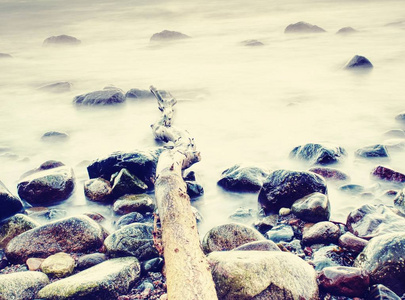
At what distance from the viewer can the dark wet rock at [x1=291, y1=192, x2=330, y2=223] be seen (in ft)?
12.6

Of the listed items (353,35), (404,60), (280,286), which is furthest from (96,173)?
(353,35)

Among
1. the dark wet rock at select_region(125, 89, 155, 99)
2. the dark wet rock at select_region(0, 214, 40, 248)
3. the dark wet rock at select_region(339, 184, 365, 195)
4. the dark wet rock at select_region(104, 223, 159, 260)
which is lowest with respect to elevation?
the dark wet rock at select_region(125, 89, 155, 99)

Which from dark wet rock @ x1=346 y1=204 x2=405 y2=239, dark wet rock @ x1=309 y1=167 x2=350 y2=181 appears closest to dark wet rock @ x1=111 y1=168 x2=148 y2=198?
dark wet rock @ x1=309 y1=167 x2=350 y2=181

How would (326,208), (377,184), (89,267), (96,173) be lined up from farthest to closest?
1. (96,173)
2. (377,184)
3. (326,208)
4. (89,267)

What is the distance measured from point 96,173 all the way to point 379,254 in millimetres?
3512

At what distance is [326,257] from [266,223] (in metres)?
0.83

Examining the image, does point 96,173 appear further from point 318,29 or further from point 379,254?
point 318,29

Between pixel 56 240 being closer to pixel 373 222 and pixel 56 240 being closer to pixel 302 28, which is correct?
pixel 373 222

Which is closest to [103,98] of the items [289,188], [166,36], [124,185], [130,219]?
[124,185]

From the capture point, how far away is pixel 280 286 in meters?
2.55

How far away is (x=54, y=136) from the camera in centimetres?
764

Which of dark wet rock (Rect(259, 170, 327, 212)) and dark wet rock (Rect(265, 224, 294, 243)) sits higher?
dark wet rock (Rect(259, 170, 327, 212))

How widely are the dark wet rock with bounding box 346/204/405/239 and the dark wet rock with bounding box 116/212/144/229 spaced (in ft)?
6.57

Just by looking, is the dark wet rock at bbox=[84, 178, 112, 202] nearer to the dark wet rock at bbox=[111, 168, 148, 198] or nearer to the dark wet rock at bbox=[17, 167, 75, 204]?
the dark wet rock at bbox=[111, 168, 148, 198]
